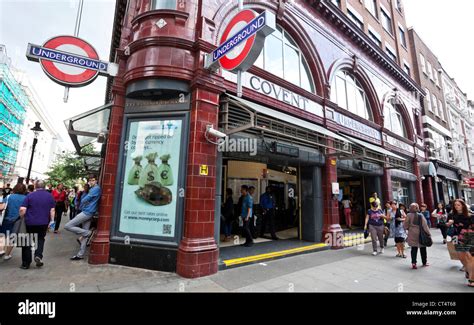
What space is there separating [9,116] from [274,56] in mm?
40405

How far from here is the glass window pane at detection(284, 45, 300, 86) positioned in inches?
348

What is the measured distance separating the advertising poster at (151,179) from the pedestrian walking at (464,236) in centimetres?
633

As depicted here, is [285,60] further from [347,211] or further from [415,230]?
[347,211]

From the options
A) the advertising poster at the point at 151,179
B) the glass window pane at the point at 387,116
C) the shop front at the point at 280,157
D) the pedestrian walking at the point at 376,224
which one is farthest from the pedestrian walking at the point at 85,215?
the glass window pane at the point at 387,116

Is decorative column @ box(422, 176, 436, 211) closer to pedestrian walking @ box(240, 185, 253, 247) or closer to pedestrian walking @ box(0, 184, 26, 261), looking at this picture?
pedestrian walking @ box(240, 185, 253, 247)

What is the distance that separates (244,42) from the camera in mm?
4922

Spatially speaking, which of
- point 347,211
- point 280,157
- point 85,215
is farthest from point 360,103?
point 85,215

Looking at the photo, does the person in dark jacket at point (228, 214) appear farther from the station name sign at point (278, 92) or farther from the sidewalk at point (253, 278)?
the station name sign at point (278, 92)

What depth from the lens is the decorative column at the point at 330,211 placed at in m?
8.29

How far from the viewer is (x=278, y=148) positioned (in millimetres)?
7281

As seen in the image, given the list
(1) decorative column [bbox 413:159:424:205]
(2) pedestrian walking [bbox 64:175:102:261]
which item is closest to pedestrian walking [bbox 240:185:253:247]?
(2) pedestrian walking [bbox 64:175:102:261]

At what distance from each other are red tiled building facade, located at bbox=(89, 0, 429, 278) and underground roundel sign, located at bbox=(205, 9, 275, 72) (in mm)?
631

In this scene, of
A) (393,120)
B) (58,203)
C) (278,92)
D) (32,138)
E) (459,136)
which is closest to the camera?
(278,92)
